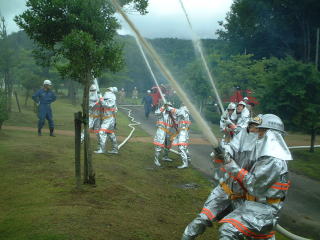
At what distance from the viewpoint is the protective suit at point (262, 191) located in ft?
14.4

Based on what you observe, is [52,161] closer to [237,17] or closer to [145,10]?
[145,10]

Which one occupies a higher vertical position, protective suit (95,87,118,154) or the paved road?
protective suit (95,87,118,154)

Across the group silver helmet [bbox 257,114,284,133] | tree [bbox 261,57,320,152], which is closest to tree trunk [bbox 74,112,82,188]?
silver helmet [bbox 257,114,284,133]

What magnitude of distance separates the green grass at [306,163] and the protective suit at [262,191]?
307 inches

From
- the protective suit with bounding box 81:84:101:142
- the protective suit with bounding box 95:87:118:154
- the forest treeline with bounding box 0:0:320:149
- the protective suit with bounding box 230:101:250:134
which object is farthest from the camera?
the forest treeline with bounding box 0:0:320:149

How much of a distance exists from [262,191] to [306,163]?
10367 millimetres

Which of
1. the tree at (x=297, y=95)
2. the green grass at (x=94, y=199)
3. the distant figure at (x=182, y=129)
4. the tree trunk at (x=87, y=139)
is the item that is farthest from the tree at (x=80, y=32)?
the tree at (x=297, y=95)

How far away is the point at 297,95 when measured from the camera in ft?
51.9

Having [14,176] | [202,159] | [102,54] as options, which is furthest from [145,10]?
[202,159]

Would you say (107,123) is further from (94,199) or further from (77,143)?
(94,199)

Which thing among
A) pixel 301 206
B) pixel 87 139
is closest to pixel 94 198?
pixel 87 139

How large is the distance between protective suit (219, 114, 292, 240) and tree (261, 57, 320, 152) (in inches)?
460

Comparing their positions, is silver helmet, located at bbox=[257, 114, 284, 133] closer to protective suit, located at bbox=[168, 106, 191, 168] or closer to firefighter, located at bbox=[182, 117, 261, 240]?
firefighter, located at bbox=[182, 117, 261, 240]

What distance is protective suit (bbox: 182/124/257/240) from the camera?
491cm
